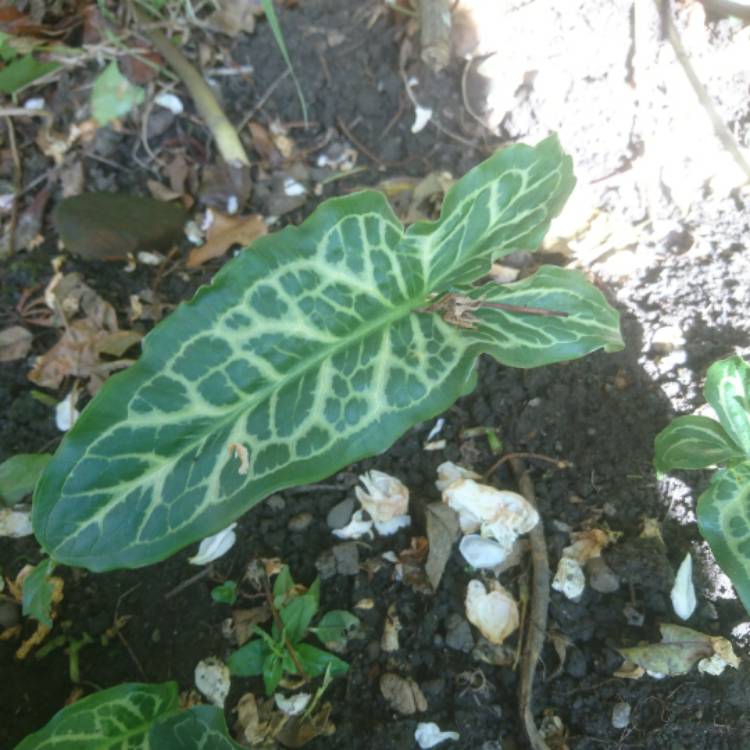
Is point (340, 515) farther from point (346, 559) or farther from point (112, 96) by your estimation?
point (112, 96)

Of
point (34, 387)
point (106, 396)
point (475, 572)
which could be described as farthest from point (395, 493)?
point (34, 387)

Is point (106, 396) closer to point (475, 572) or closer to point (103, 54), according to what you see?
point (475, 572)

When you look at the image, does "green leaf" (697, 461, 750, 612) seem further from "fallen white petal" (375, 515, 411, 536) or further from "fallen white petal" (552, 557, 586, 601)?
"fallen white petal" (375, 515, 411, 536)

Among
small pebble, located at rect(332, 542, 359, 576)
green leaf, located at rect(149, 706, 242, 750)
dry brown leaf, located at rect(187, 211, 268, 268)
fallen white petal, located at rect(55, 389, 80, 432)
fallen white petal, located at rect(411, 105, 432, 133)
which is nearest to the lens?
green leaf, located at rect(149, 706, 242, 750)

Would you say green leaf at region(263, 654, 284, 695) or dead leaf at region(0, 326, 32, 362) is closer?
green leaf at region(263, 654, 284, 695)

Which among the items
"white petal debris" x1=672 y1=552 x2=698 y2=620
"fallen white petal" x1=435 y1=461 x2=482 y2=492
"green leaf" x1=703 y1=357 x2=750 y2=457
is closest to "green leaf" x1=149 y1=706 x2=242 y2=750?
"fallen white petal" x1=435 y1=461 x2=482 y2=492

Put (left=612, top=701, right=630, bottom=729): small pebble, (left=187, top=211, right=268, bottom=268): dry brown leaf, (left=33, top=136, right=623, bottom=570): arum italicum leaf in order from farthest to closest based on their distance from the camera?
1. (left=187, top=211, right=268, bottom=268): dry brown leaf
2. (left=612, top=701, right=630, bottom=729): small pebble
3. (left=33, top=136, right=623, bottom=570): arum italicum leaf
